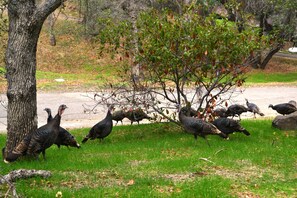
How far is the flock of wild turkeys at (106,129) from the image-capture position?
31.1 ft

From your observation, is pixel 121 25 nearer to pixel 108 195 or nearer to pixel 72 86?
pixel 108 195

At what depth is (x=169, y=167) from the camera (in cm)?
903

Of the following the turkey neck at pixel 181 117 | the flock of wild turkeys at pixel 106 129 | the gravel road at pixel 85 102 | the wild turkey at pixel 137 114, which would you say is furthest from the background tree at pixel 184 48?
the gravel road at pixel 85 102

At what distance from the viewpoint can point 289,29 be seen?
33.3 meters

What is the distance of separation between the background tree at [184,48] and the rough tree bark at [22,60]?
122 inches

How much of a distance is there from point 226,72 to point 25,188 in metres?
7.03

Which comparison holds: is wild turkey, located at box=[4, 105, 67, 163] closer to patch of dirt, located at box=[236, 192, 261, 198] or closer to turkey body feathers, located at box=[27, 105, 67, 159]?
turkey body feathers, located at box=[27, 105, 67, 159]

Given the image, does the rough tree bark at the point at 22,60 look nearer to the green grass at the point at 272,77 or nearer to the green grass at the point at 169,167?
the green grass at the point at 169,167

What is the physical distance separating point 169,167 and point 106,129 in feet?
10.7

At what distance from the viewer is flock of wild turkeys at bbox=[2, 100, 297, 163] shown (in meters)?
9.47

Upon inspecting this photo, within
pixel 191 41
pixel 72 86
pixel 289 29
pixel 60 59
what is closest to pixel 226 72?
pixel 191 41

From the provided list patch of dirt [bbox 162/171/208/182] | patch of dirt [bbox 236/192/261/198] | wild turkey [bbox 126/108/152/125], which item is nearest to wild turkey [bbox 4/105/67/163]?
patch of dirt [bbox 162/171/208/182]

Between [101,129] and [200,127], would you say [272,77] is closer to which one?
[200,127]

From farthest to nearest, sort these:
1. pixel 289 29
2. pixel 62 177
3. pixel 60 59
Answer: pixel 60 59 → pixel 289 29 → pixel 62 177
